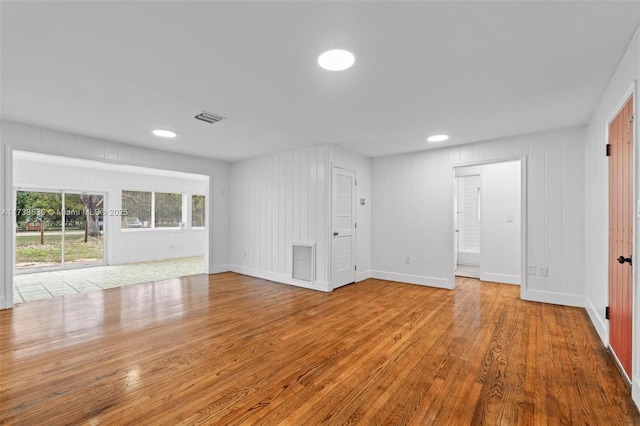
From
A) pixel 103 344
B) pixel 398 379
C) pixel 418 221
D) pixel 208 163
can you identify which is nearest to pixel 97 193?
pixel 208 163

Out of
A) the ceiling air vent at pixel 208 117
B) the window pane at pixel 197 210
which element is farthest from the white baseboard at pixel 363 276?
the window pane at pixel 197 210

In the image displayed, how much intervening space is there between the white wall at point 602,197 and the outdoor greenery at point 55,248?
9.21m

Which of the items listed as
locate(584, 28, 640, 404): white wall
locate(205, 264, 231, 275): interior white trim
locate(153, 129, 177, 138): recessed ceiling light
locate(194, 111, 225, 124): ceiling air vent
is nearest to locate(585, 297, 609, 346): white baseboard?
locate(584, 28, 640, 404): white wall

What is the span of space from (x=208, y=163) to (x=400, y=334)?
4.95m

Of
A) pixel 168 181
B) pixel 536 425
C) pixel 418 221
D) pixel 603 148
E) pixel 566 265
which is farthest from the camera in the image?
pixel 168 181

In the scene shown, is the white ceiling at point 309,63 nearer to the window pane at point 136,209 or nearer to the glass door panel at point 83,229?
the glass door panel at point 83,229

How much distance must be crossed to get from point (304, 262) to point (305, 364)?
2684 mm

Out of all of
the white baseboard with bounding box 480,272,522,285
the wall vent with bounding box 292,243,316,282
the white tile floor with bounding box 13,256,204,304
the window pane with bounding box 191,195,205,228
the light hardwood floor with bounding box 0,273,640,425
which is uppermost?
the window pane with bounding box 191,195,205,228

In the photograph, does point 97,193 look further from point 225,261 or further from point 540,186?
point 540,186

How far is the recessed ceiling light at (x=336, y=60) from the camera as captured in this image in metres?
2.08

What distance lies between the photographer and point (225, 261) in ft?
20.7

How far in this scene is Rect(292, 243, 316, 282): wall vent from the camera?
4.81 metres

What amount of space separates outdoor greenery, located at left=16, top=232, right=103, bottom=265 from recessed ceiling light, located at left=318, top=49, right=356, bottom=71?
24.8ft

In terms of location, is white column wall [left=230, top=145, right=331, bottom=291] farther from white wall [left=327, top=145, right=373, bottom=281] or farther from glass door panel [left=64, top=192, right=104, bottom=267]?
glass door panel [left=64, top=192, right=104, bottom=267]
